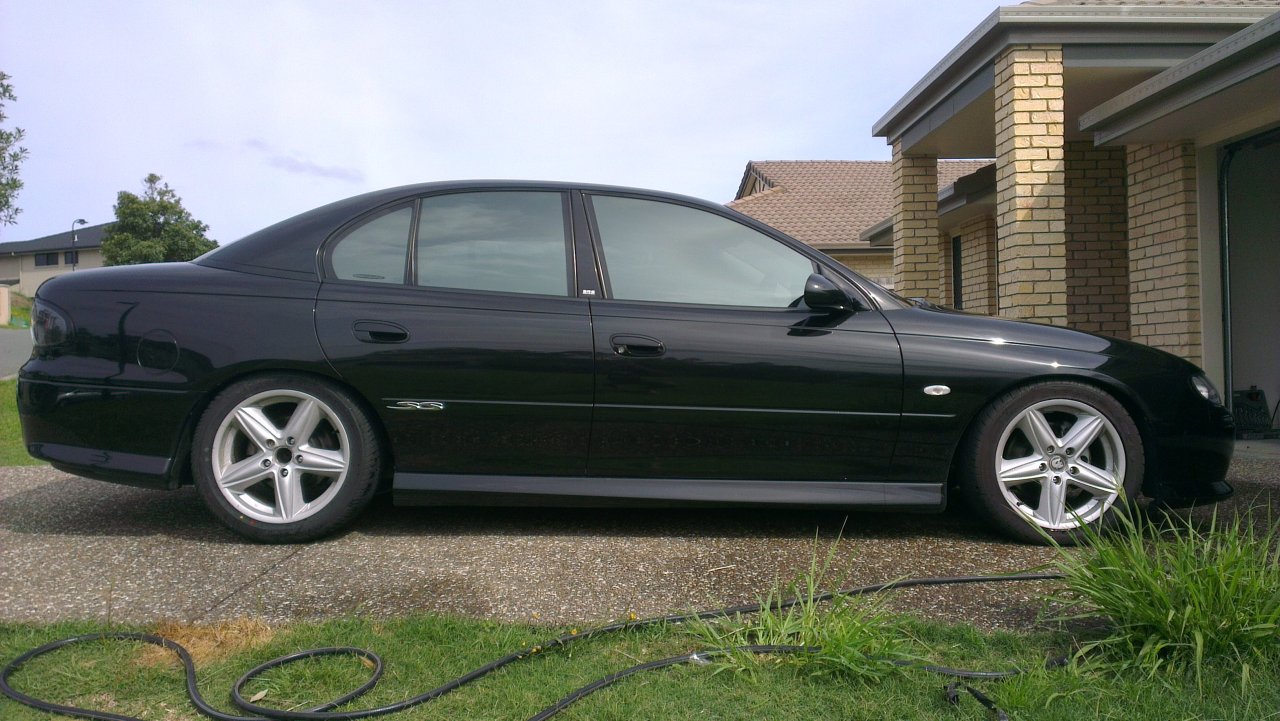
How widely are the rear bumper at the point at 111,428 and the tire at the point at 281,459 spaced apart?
0.12 metres

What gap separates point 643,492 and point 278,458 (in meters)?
1.49

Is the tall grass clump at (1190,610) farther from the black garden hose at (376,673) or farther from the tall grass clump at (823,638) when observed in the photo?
the tall grass clump at (823,638)

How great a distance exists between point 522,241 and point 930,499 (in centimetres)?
204

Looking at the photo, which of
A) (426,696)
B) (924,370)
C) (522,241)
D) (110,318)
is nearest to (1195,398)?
(924,370)

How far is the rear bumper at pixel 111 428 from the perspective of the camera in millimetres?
3453

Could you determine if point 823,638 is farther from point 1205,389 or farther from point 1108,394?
point 1205,389

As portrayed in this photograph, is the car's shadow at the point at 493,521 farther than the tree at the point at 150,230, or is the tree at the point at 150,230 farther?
the tree at the point at 150,230

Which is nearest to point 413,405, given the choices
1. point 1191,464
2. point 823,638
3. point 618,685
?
point 618,685

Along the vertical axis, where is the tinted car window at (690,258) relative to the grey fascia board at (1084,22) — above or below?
below

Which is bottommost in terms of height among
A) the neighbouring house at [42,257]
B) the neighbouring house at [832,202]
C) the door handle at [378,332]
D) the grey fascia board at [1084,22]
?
the door handle at [378,332]

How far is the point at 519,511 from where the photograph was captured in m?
4.11

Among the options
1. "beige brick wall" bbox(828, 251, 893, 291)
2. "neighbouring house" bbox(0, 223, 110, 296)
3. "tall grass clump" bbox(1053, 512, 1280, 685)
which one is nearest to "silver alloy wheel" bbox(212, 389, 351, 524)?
"tall grass clump" bbox(1053, 512, 1280, 685)

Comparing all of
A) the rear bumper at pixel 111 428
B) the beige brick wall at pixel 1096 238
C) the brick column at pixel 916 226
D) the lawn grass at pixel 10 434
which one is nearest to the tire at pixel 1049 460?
the rear bumper at pixel 111 428

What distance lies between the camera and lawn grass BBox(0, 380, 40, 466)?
653 centimetres
